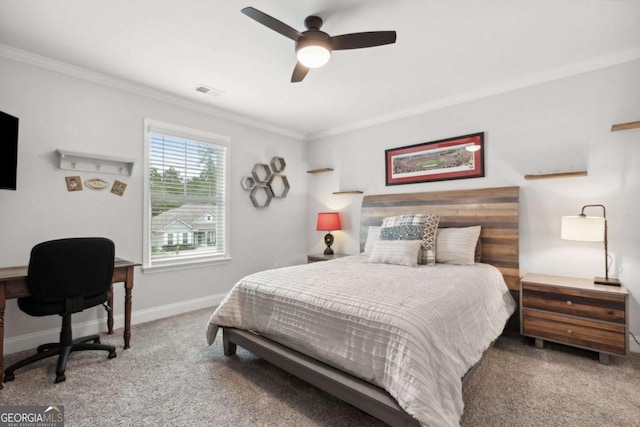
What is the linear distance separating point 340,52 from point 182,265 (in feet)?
9.51

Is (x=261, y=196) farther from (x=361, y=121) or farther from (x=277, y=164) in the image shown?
(x=361, y=121)

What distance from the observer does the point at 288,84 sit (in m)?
3.17

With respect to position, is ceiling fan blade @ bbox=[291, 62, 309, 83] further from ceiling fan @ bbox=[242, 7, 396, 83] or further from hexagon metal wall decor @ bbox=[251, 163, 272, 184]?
hexagon metal wall decor @ bbox=[251, 163, 272, 184]

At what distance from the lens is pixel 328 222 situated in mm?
4379

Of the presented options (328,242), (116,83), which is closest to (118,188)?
(116,83)

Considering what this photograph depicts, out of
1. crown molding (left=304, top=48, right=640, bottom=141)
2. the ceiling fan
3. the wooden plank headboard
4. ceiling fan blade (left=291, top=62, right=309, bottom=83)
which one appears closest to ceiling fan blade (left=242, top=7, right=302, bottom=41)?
the ceiling fan

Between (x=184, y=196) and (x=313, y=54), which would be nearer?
(x=313, y=54)

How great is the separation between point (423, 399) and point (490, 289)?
1496 mm

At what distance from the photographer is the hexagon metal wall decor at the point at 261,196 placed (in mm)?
Answer: 4285

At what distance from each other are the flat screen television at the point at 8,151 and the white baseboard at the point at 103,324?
1.30 m

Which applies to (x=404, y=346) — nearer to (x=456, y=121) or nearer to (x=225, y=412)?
(x=225, y=412)

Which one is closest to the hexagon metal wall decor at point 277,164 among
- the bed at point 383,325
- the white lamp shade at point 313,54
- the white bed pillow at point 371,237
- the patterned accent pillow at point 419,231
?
the white bed pillow at point 371,237

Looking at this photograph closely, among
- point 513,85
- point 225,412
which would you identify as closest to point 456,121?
point 513,85

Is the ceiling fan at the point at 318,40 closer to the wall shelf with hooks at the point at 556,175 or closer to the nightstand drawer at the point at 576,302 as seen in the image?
the wall shelf with hooks at the point at 556,175
